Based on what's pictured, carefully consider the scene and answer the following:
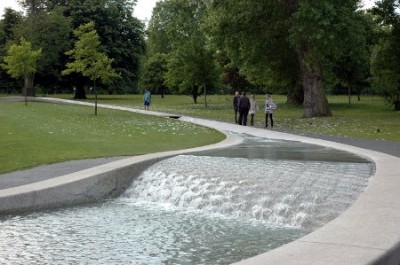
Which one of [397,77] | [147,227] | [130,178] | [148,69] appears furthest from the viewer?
[148,69]

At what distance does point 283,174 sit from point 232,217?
6.68 feet

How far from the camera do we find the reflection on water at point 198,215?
24.4 feet

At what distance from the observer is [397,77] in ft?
129

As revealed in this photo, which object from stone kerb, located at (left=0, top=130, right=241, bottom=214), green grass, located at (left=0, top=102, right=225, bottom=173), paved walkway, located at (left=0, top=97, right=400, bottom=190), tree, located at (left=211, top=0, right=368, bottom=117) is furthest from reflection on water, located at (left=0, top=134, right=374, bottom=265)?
tree, located at (left=211, top=0, right=368, bottom=117)

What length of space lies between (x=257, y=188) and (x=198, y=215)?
1.31m

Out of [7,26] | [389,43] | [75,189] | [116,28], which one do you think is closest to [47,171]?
[75,189]

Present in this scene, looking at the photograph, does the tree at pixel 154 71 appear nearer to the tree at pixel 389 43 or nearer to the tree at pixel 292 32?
the tree at pixel 389 43

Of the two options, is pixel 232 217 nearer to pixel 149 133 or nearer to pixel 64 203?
pixel 64 203

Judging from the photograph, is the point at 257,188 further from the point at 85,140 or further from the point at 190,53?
the point at 190,53

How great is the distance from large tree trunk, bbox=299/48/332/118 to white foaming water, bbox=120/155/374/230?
21.1m

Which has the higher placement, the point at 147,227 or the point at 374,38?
A: the point at 374,38

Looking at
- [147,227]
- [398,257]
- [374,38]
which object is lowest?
[147,227]

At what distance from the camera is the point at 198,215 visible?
10148 millimetres

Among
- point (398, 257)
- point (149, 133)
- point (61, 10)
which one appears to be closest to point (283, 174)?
point (398, 257)
